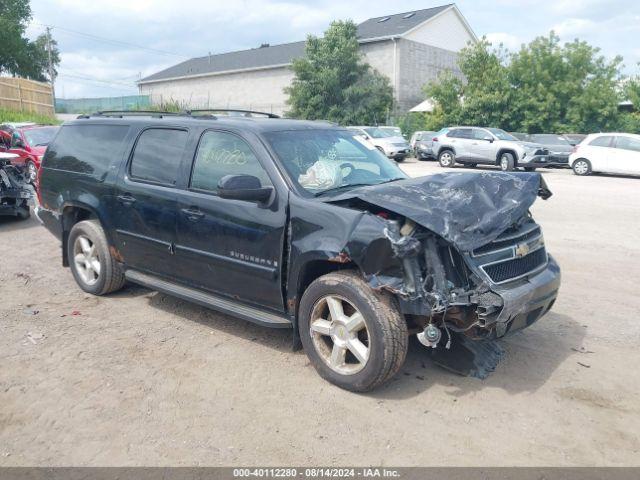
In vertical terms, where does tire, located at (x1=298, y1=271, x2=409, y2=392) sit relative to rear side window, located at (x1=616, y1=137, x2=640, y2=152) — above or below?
below

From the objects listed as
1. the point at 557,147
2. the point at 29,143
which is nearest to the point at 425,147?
the point at 557,147

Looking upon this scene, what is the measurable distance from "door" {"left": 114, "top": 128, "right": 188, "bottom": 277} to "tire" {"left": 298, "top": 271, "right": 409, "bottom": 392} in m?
1.61

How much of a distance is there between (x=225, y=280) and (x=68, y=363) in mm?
1335

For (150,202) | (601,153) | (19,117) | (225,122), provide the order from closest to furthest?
1. (225,122)
2. (150,202)
3. (601,153)
4. (19,117)

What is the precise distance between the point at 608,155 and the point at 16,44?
47.0m

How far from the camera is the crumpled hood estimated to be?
366 centimetres

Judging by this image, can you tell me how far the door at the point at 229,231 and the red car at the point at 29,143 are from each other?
1094cm

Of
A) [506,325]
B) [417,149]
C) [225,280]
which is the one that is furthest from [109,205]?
[417,149]

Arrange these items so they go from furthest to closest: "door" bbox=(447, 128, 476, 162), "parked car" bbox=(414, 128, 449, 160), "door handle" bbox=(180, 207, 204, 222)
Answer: "parked car" bbox=(414, 128, 449, 160)
"door" bbox=(447, 128, 476, 162)
"door handle" bbox=(180, 207, 204, 222)

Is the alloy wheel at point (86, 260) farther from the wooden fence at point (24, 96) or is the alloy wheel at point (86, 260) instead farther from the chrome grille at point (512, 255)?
the wooden fence at point (24, 96)

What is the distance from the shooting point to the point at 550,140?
25422mm

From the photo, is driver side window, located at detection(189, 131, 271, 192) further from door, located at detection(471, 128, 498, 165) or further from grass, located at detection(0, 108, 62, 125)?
grass, located at detection(0, 108, 62, 125)

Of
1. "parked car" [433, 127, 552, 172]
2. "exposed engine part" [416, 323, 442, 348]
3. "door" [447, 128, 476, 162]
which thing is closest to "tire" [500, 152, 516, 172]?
"parked car" [433, 127, 552, 172]

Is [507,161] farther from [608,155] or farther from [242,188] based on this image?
[242,188]
